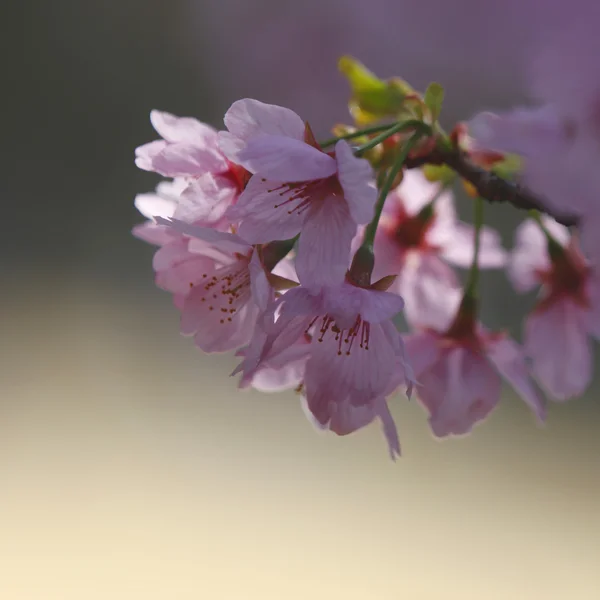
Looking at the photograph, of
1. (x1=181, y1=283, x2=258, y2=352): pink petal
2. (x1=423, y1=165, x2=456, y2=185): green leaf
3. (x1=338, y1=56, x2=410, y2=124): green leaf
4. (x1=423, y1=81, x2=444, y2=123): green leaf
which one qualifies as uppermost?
(x1=338, y1=56, x2=410, y2=124): green leaf

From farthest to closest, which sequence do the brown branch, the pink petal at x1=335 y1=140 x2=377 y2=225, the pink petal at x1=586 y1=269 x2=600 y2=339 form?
the pink petal at x1=586 y1=269 x2=600 y2=339 < the brown branch < the pink petal at x1=335 y1=140 x2=377 y2=225

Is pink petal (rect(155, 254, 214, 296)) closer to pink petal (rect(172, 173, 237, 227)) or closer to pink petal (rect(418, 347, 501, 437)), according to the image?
pink petal (rect(172, 173, 237, 227))

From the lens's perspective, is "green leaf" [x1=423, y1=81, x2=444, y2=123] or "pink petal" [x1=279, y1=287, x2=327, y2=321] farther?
"green leaf" [x1=423, y1=81, x2=444, y2=123]

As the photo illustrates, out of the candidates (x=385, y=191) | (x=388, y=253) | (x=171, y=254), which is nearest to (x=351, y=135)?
(x=385, y=191)

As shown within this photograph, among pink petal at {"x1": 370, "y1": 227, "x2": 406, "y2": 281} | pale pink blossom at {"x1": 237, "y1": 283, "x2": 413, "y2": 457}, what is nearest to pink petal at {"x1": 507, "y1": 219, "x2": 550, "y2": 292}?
pink petal at {"x1": 370, "y1": 227, "x2": 406, "y2": 281}

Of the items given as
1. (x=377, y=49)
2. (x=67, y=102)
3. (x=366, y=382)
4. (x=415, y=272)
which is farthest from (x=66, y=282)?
(x=366, y=382)

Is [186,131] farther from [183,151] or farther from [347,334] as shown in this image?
[347,334]
